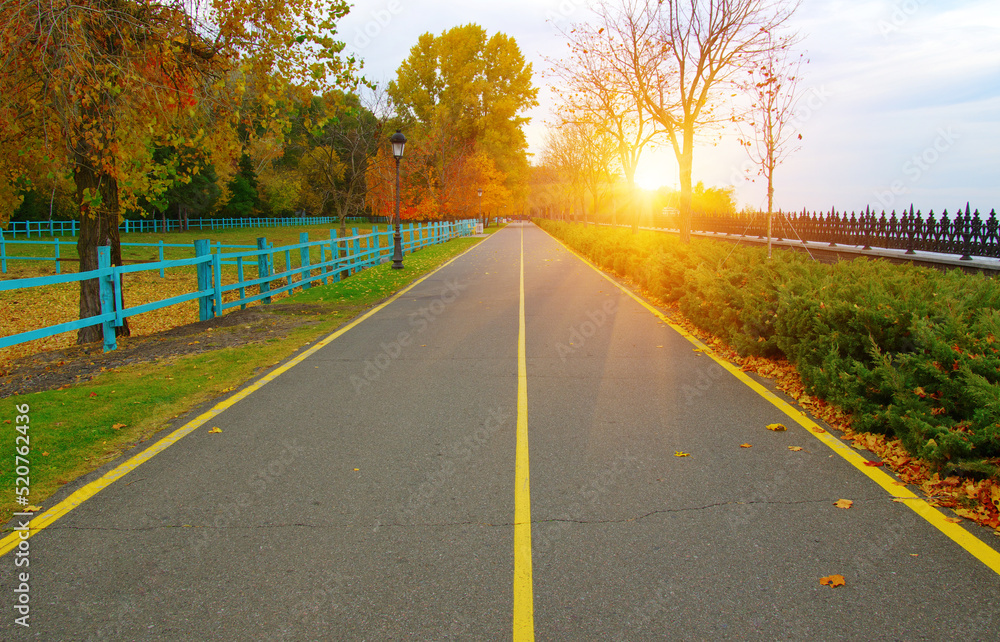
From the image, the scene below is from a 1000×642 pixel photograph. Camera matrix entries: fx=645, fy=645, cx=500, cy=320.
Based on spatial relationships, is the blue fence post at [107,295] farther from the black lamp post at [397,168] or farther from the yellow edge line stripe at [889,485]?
the black lamp post at [397,168]

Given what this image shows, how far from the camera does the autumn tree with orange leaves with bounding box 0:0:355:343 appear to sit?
9188 mm

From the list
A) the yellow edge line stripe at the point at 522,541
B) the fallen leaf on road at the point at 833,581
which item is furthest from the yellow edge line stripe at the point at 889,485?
the yellow edge line stripe at the point at 522,541

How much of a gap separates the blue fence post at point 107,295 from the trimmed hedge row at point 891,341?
9.47 m

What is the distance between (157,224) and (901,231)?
206 feet

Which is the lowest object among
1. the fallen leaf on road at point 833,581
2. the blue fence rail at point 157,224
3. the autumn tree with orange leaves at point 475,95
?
the fallen leaf on road at point 833,581

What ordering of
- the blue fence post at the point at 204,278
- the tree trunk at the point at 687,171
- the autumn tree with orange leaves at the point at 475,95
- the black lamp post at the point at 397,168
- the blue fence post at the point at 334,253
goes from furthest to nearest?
1. the autumn tree with orange leaves at the point at 475,95
2. the tree trunk at the point at 687,171
3. the black lamp post at the point at 397,168
4. the blue fence post at the point at 334,253
5. the blue fence post at the point at 204,278

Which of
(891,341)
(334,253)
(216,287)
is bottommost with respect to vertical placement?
(891,341)

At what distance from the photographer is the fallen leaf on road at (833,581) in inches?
133

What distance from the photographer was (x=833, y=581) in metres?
3.40

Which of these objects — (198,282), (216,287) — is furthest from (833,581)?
(198,282)

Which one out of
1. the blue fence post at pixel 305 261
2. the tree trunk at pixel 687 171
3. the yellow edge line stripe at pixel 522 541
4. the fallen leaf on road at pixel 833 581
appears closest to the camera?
the yellow edge line stripe at pixel 522 541

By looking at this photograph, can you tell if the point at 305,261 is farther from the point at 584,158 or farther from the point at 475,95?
the point at 475,95

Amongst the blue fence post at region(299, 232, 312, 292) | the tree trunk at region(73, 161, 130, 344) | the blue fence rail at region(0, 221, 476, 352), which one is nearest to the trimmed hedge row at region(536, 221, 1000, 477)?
the blue fence rail at region(0, 221, 476, 352)

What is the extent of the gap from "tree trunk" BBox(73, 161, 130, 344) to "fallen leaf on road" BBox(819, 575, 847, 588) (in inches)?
480
